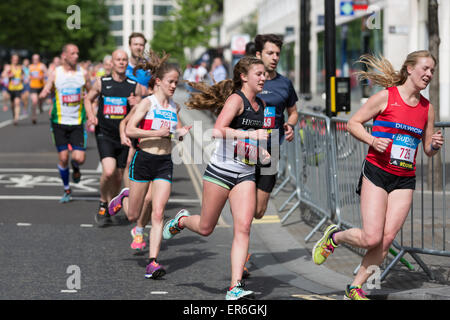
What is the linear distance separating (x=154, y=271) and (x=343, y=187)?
7.71ft

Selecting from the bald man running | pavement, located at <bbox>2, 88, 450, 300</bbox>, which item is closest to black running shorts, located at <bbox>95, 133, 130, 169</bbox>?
the bald man running

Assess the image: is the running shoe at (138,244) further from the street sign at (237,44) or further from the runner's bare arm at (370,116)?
the street sign at (237,44)

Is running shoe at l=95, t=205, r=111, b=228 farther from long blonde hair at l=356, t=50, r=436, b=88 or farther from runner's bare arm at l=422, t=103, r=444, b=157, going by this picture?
runner's bare arm at l=422, t=103, r=444, b=157

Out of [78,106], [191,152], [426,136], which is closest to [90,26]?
[191,152]

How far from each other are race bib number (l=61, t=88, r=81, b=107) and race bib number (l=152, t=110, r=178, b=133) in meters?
3.87

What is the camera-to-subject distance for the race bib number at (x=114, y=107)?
966 cm

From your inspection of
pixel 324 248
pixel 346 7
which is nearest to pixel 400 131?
pixel 324 248

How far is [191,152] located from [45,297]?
12057mm

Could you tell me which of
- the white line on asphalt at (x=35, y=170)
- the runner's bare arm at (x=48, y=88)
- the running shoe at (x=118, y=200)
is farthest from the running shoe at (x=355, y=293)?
the white line on asphalt at (x=35, y=170)

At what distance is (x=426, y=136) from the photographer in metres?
6.16

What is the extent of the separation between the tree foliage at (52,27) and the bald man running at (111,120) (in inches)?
1707

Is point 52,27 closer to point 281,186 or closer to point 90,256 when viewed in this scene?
point 281,186

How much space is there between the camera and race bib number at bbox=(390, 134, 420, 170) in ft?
19.6

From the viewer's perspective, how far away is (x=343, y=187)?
8445 millimetres
